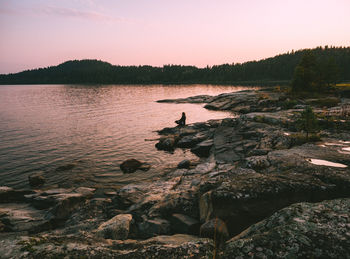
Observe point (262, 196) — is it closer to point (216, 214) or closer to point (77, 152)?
Answer: point (216, 214)

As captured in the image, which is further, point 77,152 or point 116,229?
point 77,152

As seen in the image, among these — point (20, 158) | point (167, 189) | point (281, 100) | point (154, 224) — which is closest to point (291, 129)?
point (167, 189)

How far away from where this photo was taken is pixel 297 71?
51.5 meters

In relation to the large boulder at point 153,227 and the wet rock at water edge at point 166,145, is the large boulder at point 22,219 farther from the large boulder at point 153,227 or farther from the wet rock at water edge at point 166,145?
the wet rock at water edge at point 166,145

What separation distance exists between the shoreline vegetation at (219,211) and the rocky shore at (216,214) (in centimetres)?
2

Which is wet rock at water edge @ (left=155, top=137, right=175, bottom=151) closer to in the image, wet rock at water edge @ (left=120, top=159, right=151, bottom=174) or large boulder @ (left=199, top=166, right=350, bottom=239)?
wet rock at water edge @ (left=120, top=159, right=151, bottom=174)

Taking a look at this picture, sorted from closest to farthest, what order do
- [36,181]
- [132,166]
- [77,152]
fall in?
1. [36,181]
2. [132,166]
3. [77,152]

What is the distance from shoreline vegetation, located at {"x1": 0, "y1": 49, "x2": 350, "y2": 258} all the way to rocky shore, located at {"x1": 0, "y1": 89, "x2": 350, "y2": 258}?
0.02 meters

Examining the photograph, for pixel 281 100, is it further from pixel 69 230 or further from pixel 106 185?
pixel 69 230

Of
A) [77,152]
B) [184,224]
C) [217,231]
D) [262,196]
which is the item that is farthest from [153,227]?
[77,152]

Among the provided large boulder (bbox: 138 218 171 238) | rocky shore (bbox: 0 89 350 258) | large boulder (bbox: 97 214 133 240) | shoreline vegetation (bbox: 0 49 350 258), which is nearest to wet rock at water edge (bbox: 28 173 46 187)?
shoreline vegetation (bbox: 0 49 350 258)

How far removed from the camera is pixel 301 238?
11.6 feet

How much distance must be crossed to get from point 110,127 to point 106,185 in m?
19.7

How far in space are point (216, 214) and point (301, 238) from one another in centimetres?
258
